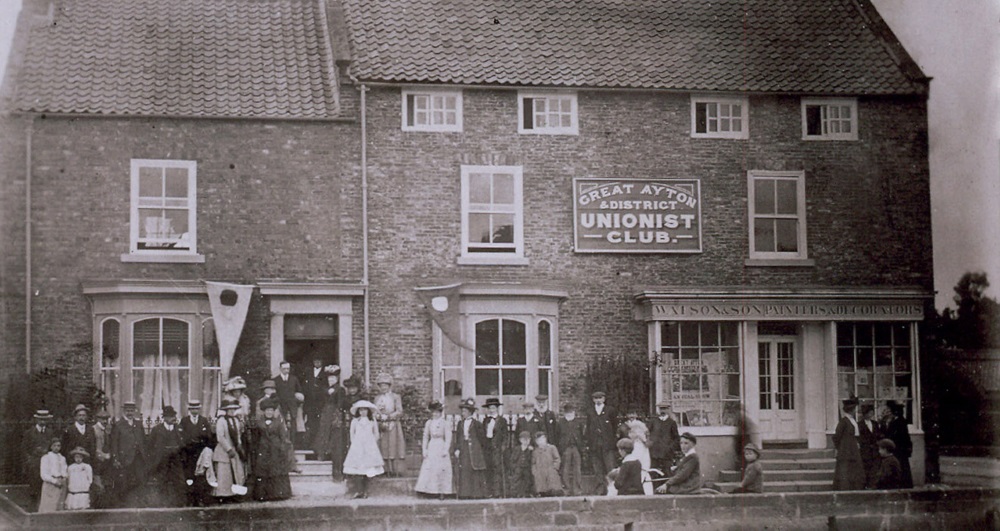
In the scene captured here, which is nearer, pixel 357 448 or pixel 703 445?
pixel 357 448

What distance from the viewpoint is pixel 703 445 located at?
1374 centimetres

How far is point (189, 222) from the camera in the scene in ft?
43.1

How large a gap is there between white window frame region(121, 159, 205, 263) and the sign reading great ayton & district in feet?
14.9

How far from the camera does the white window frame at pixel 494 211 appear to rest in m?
13.6

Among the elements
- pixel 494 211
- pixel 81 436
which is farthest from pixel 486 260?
pixel 81 436

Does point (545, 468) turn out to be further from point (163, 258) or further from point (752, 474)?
point (163, 258)

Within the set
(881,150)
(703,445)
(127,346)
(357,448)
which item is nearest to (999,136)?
(881,150)

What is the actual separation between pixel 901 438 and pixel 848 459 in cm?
90

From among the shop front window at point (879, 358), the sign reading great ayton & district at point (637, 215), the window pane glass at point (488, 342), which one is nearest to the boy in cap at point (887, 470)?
the shop front window at point (879, 358)

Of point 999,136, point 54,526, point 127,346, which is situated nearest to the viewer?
point 54,526

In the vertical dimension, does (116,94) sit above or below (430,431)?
above

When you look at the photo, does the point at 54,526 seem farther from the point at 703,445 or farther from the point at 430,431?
the point at 703,445

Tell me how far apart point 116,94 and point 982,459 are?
1075cm

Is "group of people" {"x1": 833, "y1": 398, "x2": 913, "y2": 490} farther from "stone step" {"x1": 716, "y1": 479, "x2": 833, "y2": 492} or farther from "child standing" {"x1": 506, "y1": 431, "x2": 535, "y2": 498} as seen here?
"child standing" {"x1": 506, "y1": 431, "x2": 535, "y2": 498}
